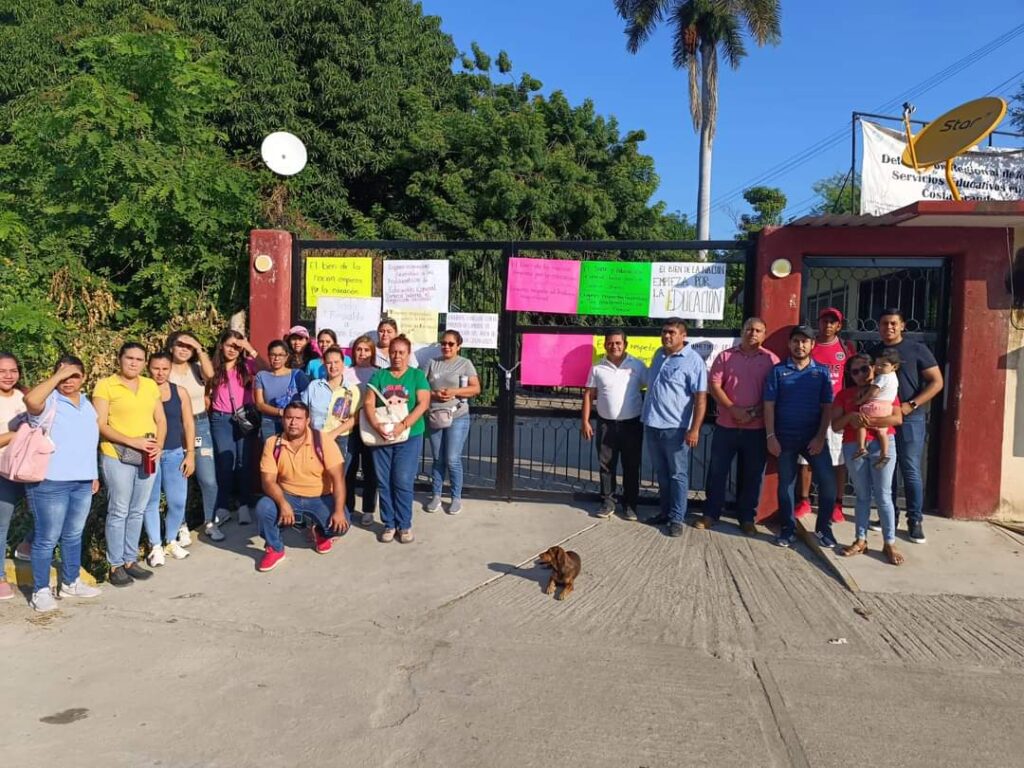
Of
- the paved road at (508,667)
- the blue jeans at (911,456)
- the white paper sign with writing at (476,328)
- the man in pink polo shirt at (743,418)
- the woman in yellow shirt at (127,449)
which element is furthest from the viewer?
the white paper sign with writing at (476,328)

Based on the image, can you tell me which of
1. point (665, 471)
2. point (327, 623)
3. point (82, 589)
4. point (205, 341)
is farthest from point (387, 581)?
point (205, 341)

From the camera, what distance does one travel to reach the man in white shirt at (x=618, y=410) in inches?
240

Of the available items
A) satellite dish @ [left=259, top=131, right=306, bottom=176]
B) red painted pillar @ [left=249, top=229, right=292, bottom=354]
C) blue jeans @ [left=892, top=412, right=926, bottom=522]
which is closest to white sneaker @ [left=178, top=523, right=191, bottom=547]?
red painted pillar @ [left=249, top=229, right=292, bottom=354]

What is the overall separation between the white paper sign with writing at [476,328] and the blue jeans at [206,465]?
2.21m

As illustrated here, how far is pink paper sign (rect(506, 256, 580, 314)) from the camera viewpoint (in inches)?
258

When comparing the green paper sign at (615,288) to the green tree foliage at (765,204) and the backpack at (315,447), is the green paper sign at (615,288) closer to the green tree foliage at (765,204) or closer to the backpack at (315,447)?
the backpack at (315,447)

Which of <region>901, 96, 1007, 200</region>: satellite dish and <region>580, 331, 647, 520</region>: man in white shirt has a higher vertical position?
<region>901, 96, 1007, 200</region>: satellite dish

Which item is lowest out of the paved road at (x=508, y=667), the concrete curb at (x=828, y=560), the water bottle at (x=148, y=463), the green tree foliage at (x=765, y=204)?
the paved road at (x=508, y=667)

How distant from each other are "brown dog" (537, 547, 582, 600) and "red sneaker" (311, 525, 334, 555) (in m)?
1.75

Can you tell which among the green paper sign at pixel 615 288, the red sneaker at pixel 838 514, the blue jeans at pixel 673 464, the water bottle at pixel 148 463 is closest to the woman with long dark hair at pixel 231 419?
the water bottle at pixel 148 463

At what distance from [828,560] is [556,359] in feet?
8.96

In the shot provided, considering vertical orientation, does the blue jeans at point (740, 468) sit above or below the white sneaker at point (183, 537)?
above

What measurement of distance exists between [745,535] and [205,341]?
17.2 feet

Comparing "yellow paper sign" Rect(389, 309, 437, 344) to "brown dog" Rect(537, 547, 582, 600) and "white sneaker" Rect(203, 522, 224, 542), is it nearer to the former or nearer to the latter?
"white sneaker" Rect(203, 522, 224, 542)
